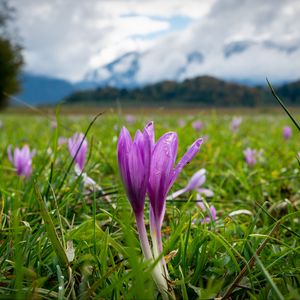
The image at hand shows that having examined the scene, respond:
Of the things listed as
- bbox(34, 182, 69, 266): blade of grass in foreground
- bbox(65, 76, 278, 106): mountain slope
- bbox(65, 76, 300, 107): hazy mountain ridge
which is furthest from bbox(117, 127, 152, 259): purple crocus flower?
bbox(65, 76, 300, 107): hazy mountain ridge

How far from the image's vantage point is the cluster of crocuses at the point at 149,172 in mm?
783

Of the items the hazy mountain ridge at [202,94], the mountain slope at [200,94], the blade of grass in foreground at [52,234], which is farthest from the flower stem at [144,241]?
the hazy mountain ridge at [202,94]

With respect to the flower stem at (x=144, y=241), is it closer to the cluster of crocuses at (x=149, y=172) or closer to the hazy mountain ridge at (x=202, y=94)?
the cluster of crocuses at (x=149, y=172)

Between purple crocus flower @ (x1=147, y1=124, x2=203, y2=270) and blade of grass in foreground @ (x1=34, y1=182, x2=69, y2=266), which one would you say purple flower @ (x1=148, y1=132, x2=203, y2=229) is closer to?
purple crocus flower @ (x1=147, y1=124, x2=203, y2=270)

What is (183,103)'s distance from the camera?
96.6 metres

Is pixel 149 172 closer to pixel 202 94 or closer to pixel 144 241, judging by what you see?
pixel 144 241

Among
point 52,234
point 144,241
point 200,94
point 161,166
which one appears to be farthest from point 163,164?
point 200,94

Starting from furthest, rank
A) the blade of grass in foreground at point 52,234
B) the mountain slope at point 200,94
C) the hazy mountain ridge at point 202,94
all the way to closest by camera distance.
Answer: the hazy mountain ridge at point 202,94
the mountain slope at point 200,94
the blade of grass in foreground at point 52,234

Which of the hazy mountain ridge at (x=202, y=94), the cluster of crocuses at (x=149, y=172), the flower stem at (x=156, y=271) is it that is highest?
the hazy mountain ridge at (x=202, y=94)

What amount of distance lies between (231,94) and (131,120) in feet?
297

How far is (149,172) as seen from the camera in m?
0.79

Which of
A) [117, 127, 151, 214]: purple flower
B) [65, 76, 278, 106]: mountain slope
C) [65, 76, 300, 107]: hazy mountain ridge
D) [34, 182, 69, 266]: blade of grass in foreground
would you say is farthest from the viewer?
[65, 76, 300, 107]: hazy mountain ridge

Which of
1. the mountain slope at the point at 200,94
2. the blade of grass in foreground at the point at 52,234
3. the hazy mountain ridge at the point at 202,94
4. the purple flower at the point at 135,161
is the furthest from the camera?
the hazy mountain ridge at the point at 202,94

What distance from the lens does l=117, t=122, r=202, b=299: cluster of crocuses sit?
30.8 inches
